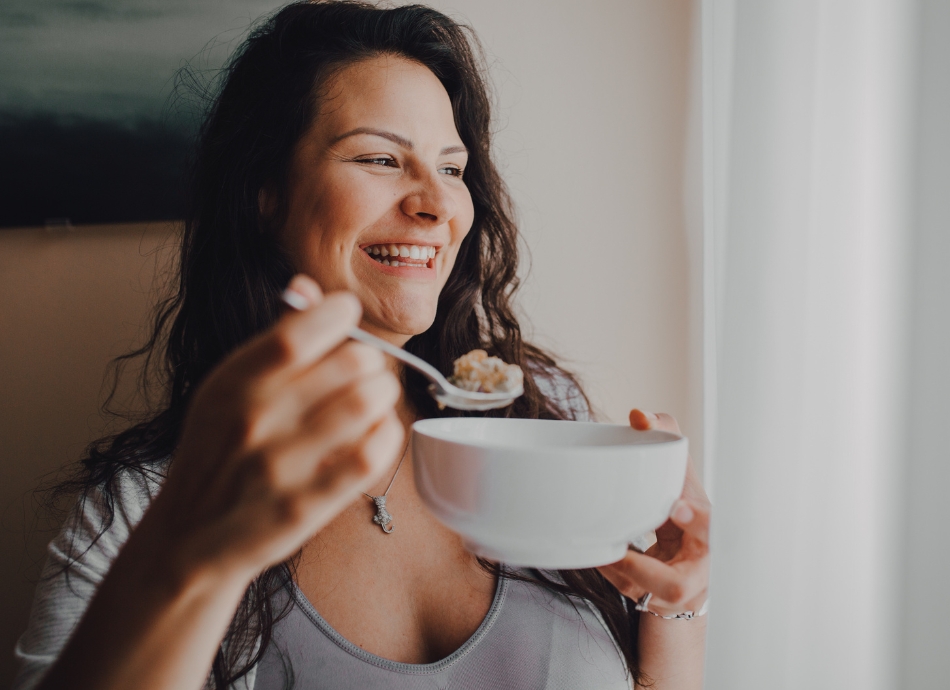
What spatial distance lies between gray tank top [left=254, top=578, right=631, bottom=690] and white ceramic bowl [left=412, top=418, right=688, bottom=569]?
39 centimetres

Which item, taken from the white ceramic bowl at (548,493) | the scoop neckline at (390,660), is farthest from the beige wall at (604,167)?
the white ceramic bowl at (548,493)

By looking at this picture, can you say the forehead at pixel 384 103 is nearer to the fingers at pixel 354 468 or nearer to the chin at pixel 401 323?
the chin at pixel 401 323

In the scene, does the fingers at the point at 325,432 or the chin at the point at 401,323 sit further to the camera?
the chin at the point at 401,323

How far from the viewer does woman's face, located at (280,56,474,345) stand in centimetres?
89

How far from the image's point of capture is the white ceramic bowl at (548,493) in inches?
17.5

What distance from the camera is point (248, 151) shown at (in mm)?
987

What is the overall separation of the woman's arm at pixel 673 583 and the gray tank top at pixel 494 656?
58mm

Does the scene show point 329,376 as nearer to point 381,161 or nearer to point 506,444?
point 506,444

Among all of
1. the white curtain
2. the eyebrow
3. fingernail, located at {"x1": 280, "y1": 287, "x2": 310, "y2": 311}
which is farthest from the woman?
fingernail, located at {"x1": 280, "y1": 287, "x2": 310, "y2": 311}

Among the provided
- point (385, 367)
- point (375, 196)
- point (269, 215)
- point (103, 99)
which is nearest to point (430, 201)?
point (375, 196)

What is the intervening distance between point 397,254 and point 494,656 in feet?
1.97

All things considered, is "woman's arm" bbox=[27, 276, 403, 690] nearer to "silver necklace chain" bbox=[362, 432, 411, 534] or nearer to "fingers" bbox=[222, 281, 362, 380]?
"fingers" bbox=[222, 281, 362, 380]

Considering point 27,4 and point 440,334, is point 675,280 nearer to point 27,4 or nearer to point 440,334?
point 440,334

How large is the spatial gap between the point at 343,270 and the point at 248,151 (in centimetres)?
29
